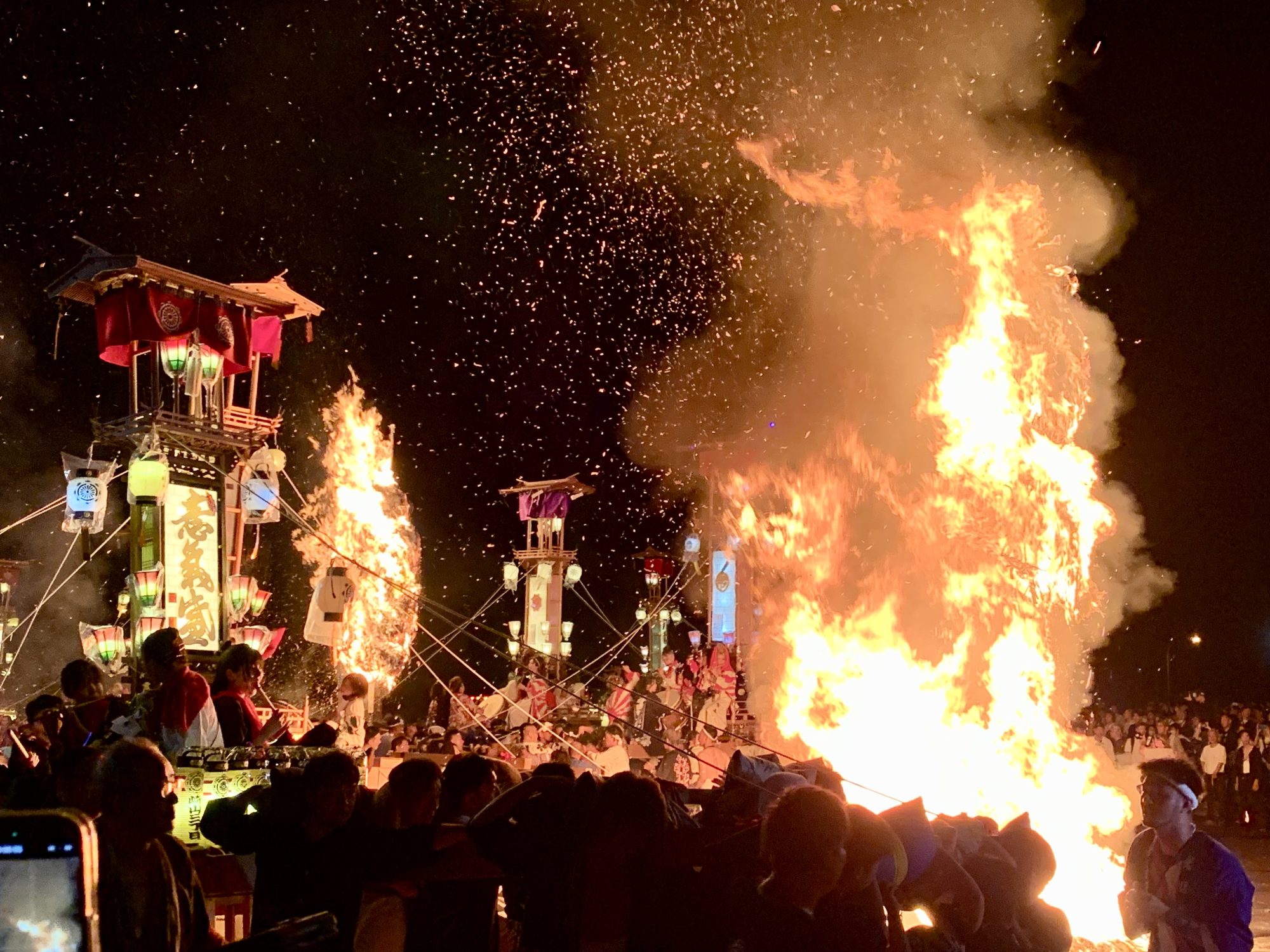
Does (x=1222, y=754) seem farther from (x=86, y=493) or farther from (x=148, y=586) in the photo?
(x=86, y=493)

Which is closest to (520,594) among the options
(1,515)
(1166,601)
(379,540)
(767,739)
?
(379,540)

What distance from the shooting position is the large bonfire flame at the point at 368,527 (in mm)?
25688

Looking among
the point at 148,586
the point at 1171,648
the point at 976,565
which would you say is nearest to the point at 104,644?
the point at 148,586

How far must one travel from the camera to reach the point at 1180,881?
3910 mm

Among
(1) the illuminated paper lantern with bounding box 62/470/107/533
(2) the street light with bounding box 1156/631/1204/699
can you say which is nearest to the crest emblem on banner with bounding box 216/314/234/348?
(1) the illuminated paper lantern with bounding box 62/470/107/533

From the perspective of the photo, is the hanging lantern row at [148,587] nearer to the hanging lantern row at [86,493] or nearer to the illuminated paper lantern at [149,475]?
the illuminated paper lantern at [149,475]

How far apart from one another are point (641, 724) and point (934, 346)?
26.6 feet

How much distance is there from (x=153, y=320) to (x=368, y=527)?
16012mm

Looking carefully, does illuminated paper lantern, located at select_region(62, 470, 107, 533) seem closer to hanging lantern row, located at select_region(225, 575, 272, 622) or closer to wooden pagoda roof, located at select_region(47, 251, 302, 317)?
hanging lantern row, located at select_region(225, 575, 272, 622)

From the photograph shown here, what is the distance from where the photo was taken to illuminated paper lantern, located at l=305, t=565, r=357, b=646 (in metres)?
12.0

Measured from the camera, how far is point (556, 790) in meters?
Result: 3.42

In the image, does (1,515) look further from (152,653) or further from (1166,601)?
(1166,601)

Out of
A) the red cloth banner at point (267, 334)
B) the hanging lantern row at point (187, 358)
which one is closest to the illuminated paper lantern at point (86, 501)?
the red cloth banner at point (267, 334)

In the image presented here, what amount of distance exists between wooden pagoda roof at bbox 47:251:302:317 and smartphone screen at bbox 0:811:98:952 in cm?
1033
